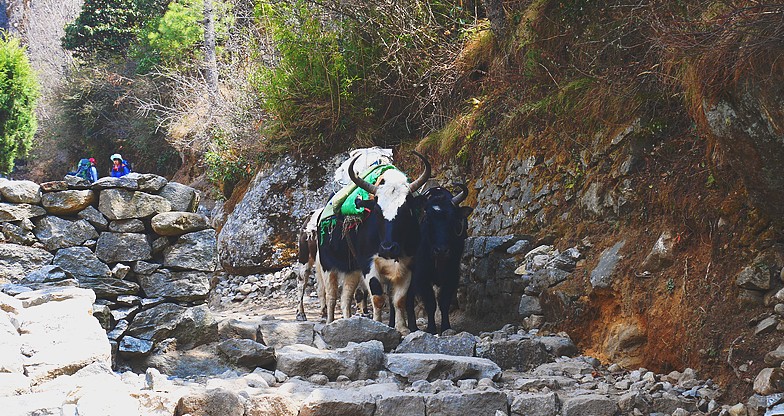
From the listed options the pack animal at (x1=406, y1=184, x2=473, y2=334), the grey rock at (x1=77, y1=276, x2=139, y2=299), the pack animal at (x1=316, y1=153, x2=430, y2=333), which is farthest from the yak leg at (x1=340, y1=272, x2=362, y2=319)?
the grey rock at (x1=77, y1=276, x2=139, y2=299)

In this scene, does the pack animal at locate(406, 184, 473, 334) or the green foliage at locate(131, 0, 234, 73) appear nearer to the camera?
the pack animal at locate(406, 184, 473, 334)

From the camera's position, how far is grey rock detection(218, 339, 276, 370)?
22.7 feet

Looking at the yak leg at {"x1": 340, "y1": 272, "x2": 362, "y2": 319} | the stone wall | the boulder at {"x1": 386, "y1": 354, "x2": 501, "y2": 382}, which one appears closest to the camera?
the boulder at {"x1": 386, "y1": 354, "x2": 501, "y2": 382}

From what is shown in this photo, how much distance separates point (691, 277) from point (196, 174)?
18.8 metres

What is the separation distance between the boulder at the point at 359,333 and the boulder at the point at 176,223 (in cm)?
163

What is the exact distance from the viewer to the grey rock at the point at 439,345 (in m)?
6.93

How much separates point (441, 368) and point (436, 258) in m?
2.54

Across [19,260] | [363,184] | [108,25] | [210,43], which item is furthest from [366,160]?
[108,25]

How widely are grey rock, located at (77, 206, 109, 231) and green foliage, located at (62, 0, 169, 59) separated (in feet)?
70.4

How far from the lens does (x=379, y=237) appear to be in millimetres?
8719

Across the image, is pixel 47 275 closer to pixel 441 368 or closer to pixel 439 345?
pixel 439 345

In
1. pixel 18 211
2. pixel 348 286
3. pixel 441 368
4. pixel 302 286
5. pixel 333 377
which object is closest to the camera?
pixel 441 368

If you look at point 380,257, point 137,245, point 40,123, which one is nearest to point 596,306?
point 380,257

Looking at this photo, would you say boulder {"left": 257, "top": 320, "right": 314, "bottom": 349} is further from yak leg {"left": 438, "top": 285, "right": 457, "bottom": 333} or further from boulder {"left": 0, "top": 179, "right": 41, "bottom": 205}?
boulder {"left": 0, "top": 179, "right": 41, "bottom": 205}
